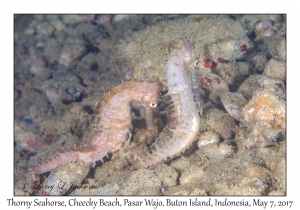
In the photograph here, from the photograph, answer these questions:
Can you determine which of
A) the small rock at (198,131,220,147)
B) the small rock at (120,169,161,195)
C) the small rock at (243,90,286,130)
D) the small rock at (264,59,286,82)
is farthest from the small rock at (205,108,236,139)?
the small rock at (264,59,286,82)

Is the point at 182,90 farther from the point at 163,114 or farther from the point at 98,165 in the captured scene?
the point at 98,165

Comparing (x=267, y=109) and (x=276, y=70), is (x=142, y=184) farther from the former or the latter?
(x=276, y=70)

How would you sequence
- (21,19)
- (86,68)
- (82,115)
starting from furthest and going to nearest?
(21,19) < (86,68) < (82,115)

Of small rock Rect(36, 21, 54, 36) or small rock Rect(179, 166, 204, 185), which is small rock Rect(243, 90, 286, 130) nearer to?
small rock Rect(179, 166, 204, 185)

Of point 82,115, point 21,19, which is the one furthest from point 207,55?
point 21,19

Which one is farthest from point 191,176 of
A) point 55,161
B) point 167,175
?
point 55,161

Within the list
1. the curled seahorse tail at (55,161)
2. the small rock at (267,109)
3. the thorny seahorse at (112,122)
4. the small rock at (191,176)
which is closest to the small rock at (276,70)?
the small rock at (267,109)
